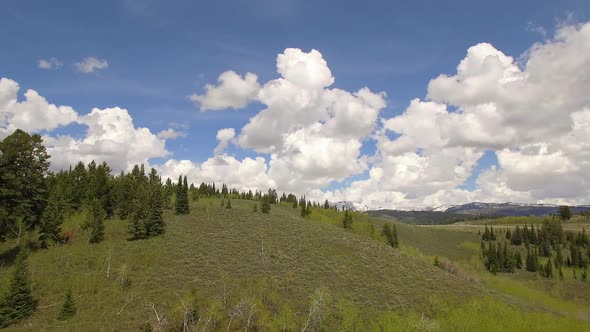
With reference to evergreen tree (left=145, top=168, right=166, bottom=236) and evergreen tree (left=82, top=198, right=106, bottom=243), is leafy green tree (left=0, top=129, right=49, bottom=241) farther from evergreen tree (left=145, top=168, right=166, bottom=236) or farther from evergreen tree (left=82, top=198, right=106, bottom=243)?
evergreen tree (left=145, top=168, right=166, bottom=236)

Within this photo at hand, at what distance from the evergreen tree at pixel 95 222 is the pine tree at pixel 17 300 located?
65.7ft

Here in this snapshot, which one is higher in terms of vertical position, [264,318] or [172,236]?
[172,236]

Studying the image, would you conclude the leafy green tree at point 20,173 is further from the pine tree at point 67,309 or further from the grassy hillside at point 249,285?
the pine tree at point 67,309

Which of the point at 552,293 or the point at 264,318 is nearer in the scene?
the point at 264,318

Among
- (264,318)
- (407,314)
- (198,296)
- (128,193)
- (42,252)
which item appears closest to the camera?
(264,318)

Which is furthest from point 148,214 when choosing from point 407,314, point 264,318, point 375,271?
point 407,314

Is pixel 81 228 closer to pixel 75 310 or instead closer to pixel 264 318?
pixel 75 310

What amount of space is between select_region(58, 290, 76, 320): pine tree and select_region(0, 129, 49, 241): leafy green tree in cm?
1368

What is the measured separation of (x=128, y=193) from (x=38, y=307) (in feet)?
127

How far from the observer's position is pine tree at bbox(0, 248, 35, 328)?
3891 centimetres

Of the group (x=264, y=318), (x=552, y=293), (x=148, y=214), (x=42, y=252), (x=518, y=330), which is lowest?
(x=552, y=293)

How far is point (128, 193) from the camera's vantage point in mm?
79250

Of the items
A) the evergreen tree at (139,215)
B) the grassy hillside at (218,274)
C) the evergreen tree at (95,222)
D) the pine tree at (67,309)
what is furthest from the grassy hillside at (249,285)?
the evergreen tree at (139,215)

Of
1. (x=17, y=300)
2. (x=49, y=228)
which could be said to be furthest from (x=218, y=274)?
(x=49, y=228)
